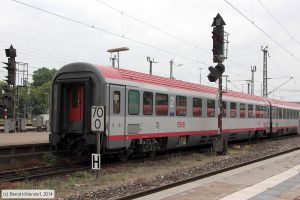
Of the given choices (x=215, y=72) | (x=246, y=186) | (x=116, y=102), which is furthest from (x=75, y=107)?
(x=246, y=186)

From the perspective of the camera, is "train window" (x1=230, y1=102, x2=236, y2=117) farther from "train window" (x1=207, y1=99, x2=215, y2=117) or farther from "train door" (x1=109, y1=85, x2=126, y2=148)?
"train door" (x1=109, y1=85, x2=126, y2=148)

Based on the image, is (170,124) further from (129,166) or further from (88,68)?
(88,68)

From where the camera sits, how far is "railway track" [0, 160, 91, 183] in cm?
1227

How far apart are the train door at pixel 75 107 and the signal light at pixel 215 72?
619 cm

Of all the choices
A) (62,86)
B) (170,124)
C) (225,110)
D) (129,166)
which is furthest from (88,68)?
(225,110)

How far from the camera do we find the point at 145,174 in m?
13.5

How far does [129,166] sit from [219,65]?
22.5 feet

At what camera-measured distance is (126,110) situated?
603 inches

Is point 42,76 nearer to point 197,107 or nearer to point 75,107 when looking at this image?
point 197,107

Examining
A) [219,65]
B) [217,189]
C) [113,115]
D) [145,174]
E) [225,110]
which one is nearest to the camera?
[217,189]

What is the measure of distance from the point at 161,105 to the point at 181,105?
1.81 metres

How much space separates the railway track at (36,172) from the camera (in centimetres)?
1227

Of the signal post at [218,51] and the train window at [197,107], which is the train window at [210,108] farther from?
the signal post at [218,51]

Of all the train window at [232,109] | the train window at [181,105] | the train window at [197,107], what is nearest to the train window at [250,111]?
the train window at [232,109]
